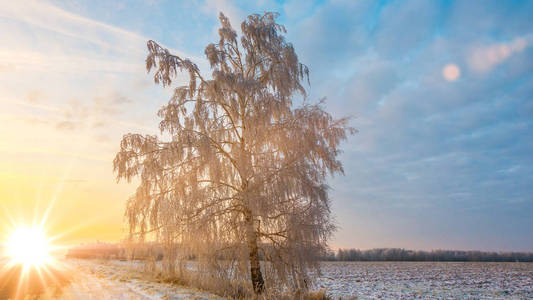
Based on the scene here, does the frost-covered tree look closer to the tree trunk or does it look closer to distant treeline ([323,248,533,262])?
the tree trunk

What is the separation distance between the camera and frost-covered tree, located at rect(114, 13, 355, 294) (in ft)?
30.3

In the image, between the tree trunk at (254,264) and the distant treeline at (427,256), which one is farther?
the distant treeline at (427,256)

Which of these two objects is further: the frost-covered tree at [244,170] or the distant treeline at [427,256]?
the distant treeline at [427,256]

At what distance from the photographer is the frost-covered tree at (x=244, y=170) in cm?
924

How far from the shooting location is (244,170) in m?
9.54

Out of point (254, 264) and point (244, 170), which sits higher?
point (244, 170)

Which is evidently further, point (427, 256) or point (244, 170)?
point (427, 256)

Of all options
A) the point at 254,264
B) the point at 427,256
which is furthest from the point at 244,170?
the point at 427,256

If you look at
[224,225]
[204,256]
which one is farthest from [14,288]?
[224,225]

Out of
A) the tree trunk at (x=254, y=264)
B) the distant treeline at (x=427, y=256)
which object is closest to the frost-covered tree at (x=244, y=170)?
the tree trunk at (x=254, y=264)

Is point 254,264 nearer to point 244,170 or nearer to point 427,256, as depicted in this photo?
point 244,170

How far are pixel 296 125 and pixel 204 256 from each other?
5.12 meters

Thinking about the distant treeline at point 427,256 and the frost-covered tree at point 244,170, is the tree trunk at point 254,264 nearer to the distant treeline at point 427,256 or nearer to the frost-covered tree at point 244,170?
the frost-covered tree at point 244,170

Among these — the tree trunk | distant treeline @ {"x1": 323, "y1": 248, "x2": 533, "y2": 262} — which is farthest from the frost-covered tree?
distant treeline @ {"x1": 323, "y1": 248, "x2": 533, "y2": 262}
